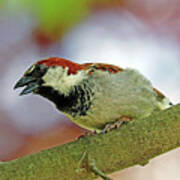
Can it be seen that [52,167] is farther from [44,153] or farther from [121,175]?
[121,175]

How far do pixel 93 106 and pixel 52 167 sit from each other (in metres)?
0.49

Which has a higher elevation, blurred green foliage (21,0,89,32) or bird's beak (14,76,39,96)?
blurred green foliage (21,0,89,32)

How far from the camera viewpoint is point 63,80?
8.30 ft

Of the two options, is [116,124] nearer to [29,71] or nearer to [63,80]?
[63,80]

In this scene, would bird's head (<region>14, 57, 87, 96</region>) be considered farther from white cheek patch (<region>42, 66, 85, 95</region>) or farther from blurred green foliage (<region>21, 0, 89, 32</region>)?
blurred green foliage (<region>21, 0, 89, 32</region>)

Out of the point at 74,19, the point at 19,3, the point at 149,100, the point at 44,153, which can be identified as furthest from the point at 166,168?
the point at 19,3

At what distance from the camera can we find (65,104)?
8.38ft

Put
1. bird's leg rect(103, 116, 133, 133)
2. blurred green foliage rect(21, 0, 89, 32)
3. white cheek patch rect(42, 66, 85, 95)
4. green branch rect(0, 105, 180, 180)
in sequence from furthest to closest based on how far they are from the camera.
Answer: white cheek patch rect(42, 66, 85, 95) < bird's leg rect(103, 116, 133, 133) < green branch rect(0, 105, 180, 180) < blurred green foliage rect(21, 0, 89, 32)

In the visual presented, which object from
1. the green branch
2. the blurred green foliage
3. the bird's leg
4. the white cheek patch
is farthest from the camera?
the white cheek patch

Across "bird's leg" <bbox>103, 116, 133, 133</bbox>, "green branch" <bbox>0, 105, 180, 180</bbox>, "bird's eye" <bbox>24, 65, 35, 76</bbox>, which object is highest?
"bird's eye" <bbox>24, 65, 35, 76</bbox>

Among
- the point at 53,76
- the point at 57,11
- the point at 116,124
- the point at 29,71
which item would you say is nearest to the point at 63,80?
the point at 53,76

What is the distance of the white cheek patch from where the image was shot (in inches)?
98.6

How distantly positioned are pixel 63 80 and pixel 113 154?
60 centimetres

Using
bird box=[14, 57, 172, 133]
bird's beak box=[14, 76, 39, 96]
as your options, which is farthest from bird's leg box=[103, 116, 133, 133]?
bird's beak box=[14, 76, 39, 96]
